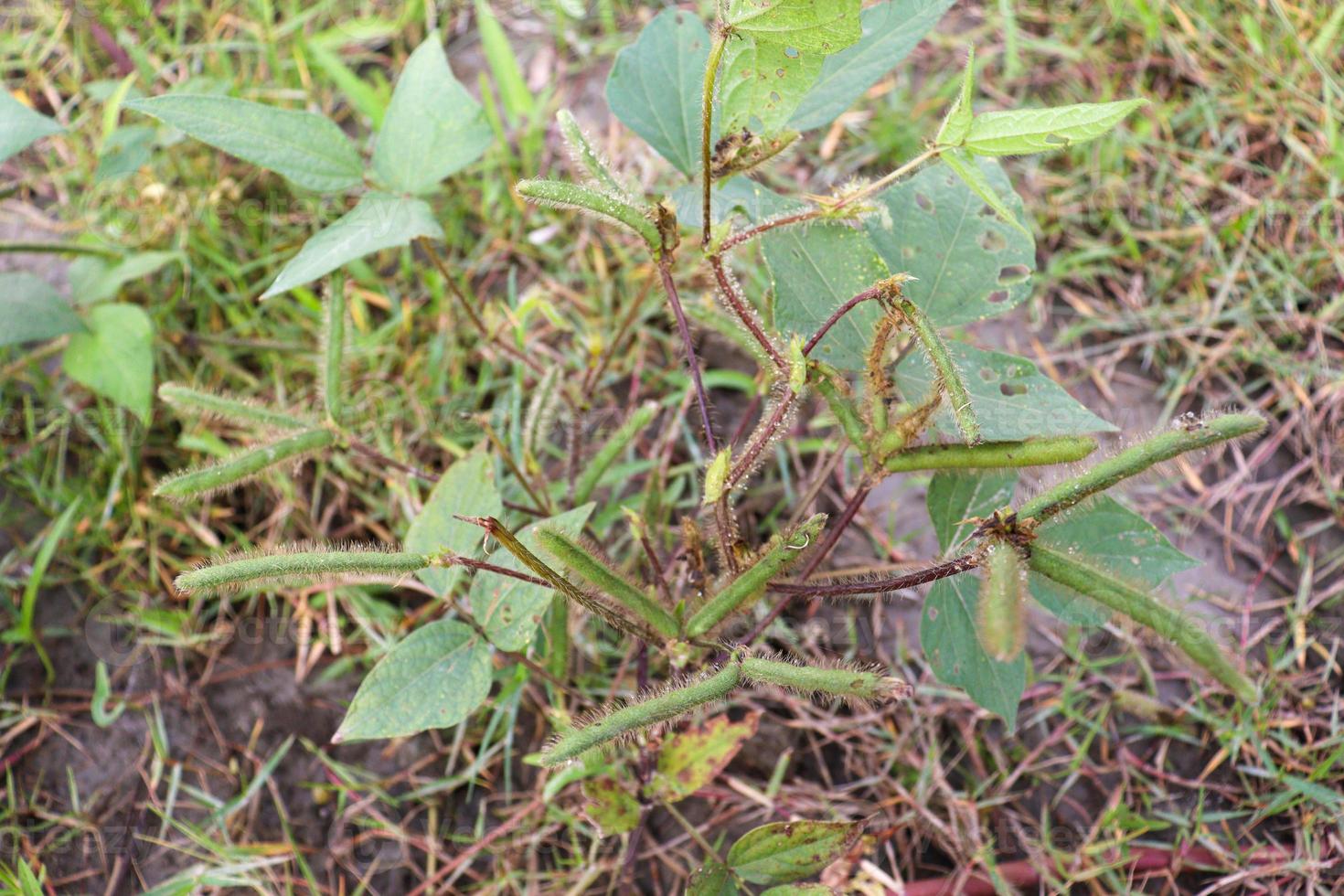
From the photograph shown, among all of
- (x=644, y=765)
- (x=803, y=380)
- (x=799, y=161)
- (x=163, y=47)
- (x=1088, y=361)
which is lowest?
(x=644, y=765)

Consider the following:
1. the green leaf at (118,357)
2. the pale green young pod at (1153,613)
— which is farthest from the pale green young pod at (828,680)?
the green leaf at (118,357)

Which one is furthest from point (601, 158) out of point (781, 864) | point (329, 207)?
point (329, 207)

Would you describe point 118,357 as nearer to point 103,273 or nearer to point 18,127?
point 103,273

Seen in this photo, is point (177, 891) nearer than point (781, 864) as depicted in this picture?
No

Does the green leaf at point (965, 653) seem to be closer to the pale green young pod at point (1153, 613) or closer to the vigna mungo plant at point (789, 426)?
the vigna mungo plant at point (789, 426)

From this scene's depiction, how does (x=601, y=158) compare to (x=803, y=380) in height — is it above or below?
above

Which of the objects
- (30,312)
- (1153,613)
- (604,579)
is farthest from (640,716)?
(30,312)

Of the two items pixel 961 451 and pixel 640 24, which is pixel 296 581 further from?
pixel 640 24
